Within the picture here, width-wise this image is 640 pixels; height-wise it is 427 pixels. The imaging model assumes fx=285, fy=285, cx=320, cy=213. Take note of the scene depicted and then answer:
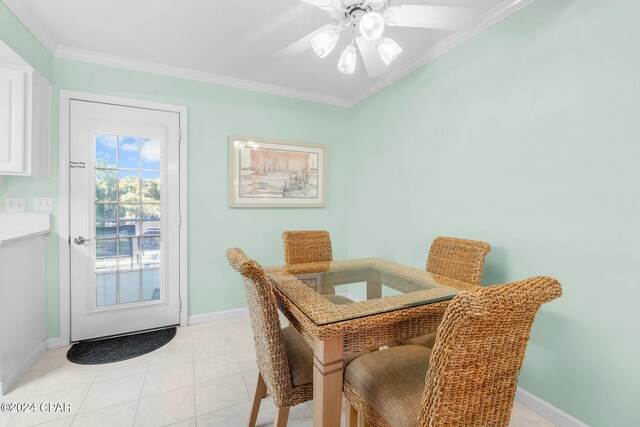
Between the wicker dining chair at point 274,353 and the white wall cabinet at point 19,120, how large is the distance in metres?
1.82

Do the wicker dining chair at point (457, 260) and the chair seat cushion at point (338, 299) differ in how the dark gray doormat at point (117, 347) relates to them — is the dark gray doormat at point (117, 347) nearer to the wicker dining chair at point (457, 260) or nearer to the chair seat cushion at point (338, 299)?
the chair seat cushion at point (338, 299)

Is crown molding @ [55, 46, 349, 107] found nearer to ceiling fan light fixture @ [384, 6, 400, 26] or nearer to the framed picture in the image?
the framed picture

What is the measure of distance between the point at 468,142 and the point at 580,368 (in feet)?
4.99

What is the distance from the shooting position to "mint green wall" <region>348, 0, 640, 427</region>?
140cm

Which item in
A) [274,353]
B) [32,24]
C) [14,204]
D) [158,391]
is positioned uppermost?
[32,24]

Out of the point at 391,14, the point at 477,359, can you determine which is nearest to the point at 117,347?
the point at 477,359

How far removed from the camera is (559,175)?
1622 millimetres

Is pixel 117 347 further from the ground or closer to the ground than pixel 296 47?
closer to the ground

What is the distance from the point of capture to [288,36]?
2193mm

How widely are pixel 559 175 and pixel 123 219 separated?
3.29 metres

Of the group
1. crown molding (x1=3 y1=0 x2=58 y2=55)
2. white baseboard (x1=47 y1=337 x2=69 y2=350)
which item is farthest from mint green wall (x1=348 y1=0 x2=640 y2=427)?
white baseboard (x1=47 y1=337 x2=69 y2=350)

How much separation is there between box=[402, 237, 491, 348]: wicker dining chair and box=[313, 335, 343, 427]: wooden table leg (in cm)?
67

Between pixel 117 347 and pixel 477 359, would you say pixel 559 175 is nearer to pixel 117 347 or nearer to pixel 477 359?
pixel 477 359

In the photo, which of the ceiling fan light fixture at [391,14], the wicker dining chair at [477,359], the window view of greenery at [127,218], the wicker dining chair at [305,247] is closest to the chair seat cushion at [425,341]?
the wicker dining chair at [477,359]
